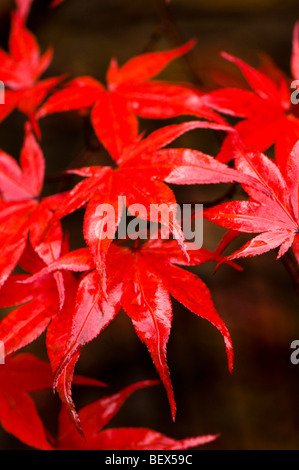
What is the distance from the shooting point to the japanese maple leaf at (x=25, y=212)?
0.45 meters

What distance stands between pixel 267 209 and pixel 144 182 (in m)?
0.12

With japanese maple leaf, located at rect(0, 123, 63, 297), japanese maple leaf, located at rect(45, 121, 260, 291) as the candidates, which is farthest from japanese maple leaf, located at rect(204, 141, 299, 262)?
japanese maple leaf, located at rect(0, 123, 63, 297)

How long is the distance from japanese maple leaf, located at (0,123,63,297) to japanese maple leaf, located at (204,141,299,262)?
171 mm

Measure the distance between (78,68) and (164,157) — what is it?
1478 millimetres

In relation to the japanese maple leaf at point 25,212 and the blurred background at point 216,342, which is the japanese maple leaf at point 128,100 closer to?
the japanese maple leaf at point 25,212

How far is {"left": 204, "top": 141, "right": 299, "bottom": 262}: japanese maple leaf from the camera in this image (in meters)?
0.39

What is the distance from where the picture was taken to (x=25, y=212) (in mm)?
524

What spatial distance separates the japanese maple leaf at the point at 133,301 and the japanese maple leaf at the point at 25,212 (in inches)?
1.4

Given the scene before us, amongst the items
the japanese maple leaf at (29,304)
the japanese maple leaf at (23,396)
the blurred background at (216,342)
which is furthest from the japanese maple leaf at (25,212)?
the blurred background at (216,342)

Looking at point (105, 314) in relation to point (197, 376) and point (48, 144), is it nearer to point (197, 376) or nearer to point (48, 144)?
point (197, 376)

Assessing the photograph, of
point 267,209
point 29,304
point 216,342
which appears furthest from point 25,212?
point 216,342

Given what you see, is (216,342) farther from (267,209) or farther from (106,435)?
(267,209)

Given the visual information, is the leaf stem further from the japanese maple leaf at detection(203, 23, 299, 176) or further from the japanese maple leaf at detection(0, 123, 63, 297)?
the japanese maple leaf at detection(0, 123, 63, 297)

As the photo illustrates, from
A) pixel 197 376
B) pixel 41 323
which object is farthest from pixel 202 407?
pixel 41 323
